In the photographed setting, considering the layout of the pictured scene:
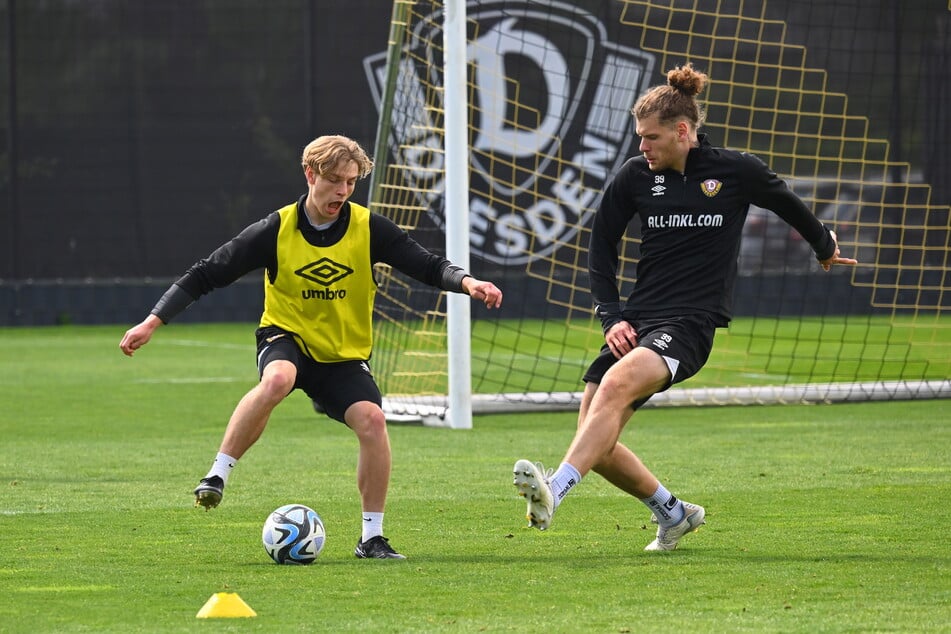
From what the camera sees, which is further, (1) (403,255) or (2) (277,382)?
(1) (403,255)

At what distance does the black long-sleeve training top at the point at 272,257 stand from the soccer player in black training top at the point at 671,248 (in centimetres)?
61

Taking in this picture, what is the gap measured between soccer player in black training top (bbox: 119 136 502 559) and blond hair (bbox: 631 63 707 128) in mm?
862

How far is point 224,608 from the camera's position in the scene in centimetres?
441

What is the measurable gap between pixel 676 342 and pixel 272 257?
1473mm

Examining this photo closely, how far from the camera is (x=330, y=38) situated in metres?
21.9

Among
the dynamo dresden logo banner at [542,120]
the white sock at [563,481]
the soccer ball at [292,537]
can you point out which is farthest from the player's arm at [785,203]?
the dynamo dresden logo banner at [542,120]

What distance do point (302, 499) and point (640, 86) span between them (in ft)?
44.7

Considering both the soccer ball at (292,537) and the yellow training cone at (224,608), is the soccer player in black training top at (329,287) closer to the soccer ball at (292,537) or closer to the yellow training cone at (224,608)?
the soccer ball at (292,537)

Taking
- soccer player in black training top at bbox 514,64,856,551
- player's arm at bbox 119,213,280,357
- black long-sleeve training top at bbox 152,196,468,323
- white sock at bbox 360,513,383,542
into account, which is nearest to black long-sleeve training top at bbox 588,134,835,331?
soccer player in black training top at bbox 514,64,856,551

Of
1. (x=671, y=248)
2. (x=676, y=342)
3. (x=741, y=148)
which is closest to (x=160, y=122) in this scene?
(x=741, y=148)

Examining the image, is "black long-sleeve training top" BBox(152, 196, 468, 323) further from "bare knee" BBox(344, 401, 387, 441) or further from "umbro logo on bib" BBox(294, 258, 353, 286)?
"bare knee" BBox(344, 401, 387, 441)

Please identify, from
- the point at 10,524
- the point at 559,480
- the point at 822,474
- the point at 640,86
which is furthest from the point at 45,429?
the point at 640,86

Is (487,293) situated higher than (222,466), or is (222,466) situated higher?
(487,293)

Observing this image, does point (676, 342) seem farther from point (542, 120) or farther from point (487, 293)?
point (542, 120)
